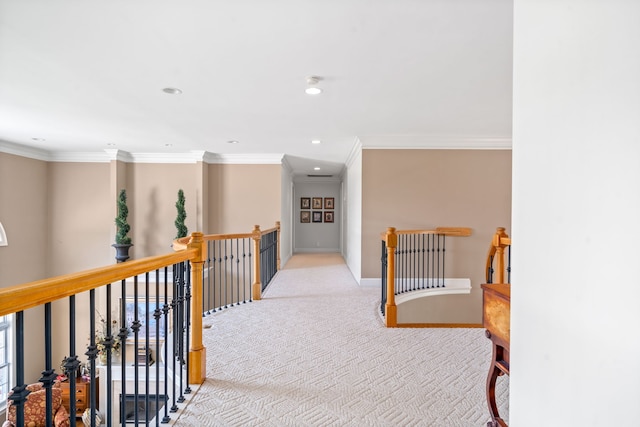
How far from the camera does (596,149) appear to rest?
852 millimetres

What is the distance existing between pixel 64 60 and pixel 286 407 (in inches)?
125

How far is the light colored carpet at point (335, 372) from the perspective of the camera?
1.99 m

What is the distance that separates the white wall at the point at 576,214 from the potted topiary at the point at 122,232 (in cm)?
746

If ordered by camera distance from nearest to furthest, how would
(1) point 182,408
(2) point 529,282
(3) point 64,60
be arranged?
(2) point 529,282, (1) point 182,408, (3) point 64,60

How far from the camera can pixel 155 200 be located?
24.9ft

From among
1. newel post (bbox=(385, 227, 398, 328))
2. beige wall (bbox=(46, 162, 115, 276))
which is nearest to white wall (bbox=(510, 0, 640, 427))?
newel post (bbox=(385, 227, 398, 328))

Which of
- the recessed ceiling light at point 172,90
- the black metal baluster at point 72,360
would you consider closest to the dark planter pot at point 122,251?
the recessed ceiling light at point 172,90

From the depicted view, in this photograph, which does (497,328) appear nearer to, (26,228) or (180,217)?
(180,217)

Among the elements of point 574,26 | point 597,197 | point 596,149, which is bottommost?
point 597,197

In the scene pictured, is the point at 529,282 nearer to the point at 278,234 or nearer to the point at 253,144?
the point at 253,144

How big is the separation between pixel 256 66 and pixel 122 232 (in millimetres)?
5731

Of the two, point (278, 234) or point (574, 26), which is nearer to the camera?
point (574, 26)

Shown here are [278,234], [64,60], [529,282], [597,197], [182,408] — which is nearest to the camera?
[597,197]

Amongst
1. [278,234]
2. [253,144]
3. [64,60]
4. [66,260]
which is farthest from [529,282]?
[66,260]
